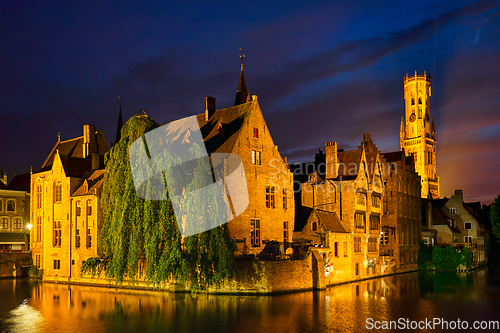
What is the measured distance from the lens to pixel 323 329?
2416 centimetres

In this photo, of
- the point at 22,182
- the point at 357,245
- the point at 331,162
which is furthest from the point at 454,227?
the point at 22,182

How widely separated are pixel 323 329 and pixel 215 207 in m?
13.2

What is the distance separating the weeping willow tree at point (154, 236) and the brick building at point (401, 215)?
2714 centimetres

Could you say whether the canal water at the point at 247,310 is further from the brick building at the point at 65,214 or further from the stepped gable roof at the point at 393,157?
the stepped gable roof at the point at 393,157

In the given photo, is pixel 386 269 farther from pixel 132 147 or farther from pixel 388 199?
pixel 132 147

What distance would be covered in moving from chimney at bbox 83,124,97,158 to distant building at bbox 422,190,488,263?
45.0m

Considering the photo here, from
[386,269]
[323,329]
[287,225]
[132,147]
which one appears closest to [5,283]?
[132,147]

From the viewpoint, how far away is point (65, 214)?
4988 centimetres

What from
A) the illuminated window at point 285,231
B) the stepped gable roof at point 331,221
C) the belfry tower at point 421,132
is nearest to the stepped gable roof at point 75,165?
the illuminated window at point 285,231

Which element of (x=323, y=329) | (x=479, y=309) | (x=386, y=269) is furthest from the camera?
(x=386, y=269)

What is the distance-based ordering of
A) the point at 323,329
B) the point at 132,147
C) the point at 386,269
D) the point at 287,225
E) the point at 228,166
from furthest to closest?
1. the point at 386,269
2. the point at 287,225
3. the point at 228,166
4. the point at 132,147
5. the point at 323,329

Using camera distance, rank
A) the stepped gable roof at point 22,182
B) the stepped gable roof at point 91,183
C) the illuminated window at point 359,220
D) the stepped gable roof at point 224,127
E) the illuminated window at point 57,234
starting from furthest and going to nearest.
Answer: the stepped gable roof at point 22,182 → the illuminated window at point 57,234 → the illuminated window at point 359,220 → the stepped gable roof at point 91,183 → the stepped gable roof at point 224,127

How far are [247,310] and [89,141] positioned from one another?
3625 cm

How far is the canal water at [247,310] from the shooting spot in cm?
2514
